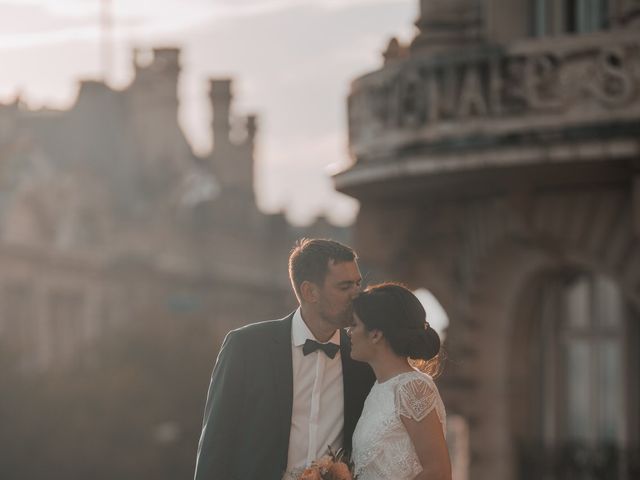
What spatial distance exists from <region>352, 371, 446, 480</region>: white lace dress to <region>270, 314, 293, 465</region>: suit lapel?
31 centimetres

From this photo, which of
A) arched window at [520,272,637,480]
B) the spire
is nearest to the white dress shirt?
arched window at [520,272,637,480]

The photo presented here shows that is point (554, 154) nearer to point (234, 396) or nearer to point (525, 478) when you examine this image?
point (525, 478)

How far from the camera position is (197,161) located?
69.7 meters

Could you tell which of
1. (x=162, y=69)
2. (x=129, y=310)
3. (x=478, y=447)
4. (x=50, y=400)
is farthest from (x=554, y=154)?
(x=162, y=69)

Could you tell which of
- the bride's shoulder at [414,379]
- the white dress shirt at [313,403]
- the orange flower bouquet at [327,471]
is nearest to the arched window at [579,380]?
the white dress shirt at [313,403]

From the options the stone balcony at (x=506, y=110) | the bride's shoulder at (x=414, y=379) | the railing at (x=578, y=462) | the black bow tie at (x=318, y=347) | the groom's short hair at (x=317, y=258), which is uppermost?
the stone balcony at (x=506, y=110)

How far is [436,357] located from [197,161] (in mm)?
60081

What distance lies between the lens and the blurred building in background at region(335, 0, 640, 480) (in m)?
17.9

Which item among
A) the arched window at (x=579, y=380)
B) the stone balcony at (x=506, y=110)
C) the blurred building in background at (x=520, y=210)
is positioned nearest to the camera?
the stone balcony at (x=506, y=110)

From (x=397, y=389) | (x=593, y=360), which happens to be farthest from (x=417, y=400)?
→ (x=593, y=360)

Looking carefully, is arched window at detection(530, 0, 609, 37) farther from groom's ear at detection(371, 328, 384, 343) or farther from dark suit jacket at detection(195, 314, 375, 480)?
groom's ear at detection(371, 328, 384, 343)

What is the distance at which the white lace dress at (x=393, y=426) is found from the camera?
31.2 feet

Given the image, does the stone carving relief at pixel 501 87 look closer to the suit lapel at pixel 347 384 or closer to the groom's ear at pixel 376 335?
the suit lapel at pixel 347 384

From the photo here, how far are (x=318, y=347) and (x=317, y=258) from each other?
41 cm
